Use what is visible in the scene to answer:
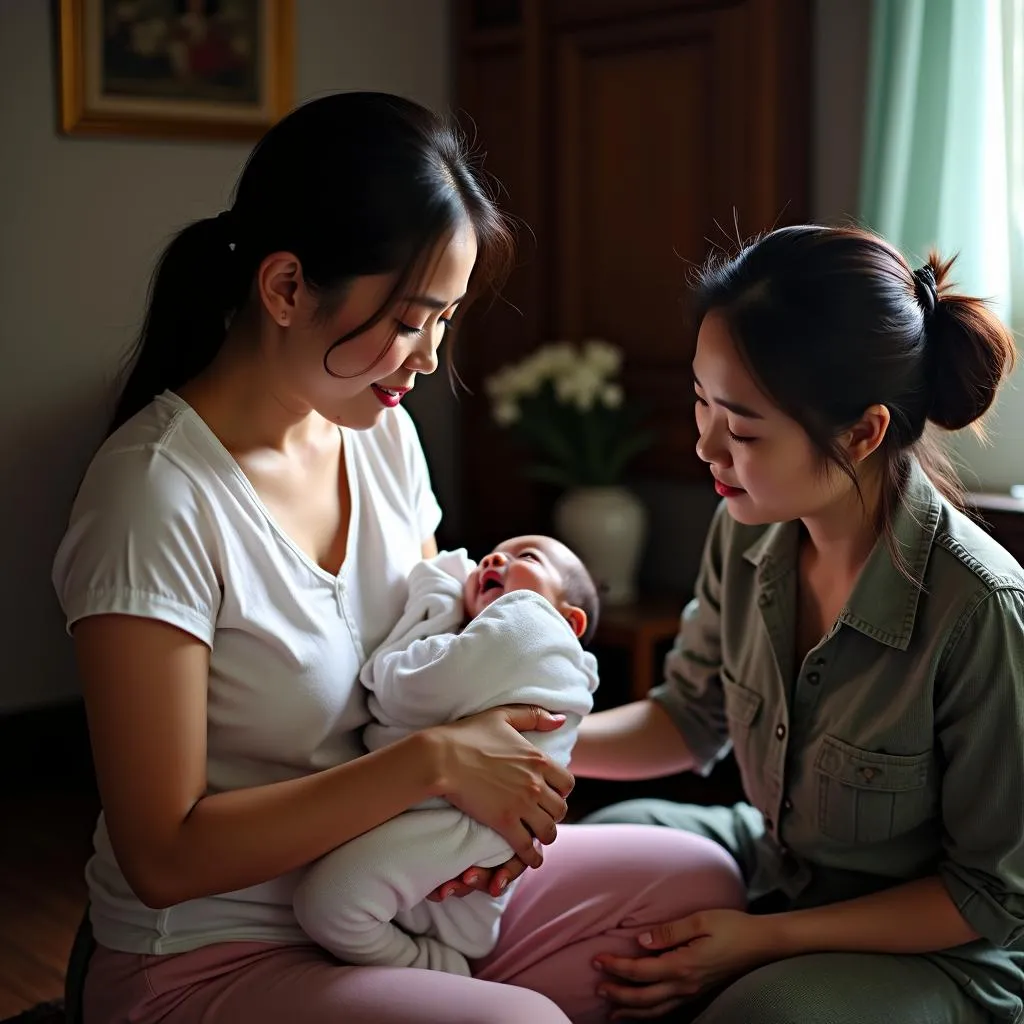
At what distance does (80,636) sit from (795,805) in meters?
0.91

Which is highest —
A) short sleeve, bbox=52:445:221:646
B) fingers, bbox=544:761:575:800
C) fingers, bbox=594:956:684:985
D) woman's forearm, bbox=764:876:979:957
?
short sleeve, bbox=52:445:221:646

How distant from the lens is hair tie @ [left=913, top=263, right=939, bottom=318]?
5.18 feet

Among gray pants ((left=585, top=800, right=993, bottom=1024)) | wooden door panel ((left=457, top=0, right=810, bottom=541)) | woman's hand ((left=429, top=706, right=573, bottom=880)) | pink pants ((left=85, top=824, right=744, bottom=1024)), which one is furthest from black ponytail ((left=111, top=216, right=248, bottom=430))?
wooden door panel ((left=457, top=0, right=810, bottom=541))

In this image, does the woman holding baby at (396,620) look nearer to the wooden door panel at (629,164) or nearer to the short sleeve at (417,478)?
the short sleeve at (417,478)

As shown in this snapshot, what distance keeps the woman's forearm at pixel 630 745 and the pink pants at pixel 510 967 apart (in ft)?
0.34

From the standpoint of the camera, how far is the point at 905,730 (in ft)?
5.13

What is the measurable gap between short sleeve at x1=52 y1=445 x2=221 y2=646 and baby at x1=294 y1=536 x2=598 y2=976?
26 centimetres

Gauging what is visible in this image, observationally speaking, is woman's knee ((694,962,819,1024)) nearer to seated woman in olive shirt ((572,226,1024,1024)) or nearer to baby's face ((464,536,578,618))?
seated woman in olive shirt ((572,226,1024,1024))

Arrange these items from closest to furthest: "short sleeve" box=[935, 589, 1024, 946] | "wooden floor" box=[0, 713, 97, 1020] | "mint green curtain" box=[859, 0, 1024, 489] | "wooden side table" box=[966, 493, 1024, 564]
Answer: "short sleeve" box=[935, 589, 1024, 946] → "wooden floor" box=[0, 713, 97, 1020] → "wooden side table" box=[966, 493, 1024, 564] → "mint green curtain" box=[859, 0, 1024, 489]

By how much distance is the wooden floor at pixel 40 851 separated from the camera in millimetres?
2389

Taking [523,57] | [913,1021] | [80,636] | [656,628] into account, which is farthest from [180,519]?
[523,57]

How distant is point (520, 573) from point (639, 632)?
4.94ft

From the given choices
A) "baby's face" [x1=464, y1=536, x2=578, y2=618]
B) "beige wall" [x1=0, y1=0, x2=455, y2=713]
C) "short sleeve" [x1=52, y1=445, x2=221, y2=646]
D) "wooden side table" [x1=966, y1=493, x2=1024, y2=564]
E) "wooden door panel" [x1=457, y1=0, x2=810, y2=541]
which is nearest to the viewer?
"short sleeve" [x1=52, y1=445, x2=221, y2=646]

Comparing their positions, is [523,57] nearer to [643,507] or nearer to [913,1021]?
[643,507]
